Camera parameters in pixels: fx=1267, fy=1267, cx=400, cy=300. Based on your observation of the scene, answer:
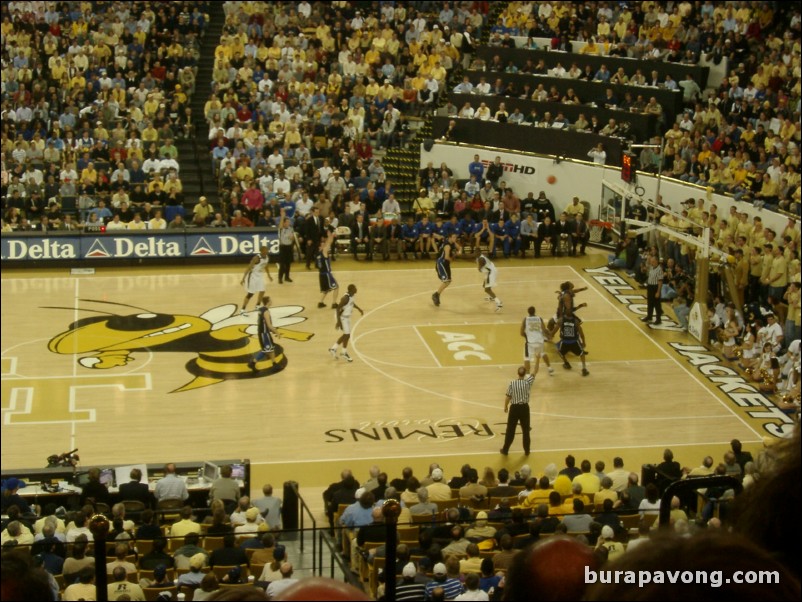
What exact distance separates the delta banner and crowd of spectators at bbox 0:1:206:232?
2.03ft

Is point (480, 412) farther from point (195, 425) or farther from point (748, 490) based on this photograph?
point (748, 490)

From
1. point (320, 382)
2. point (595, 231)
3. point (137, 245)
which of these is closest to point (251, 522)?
point (320, 382)

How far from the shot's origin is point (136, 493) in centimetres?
1484

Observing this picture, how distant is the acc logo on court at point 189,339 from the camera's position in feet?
72.1

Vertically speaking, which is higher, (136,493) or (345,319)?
(345,319)

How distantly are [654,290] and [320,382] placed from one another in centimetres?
701

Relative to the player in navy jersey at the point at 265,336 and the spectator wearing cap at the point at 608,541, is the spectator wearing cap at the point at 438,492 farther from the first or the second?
the player in navy jersey at the point at 265,336

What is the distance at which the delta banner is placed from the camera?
27766 millimetres

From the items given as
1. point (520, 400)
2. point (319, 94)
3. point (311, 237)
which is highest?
point (319, 94)

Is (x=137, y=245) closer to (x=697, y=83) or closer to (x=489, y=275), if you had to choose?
(x=489, y=275)

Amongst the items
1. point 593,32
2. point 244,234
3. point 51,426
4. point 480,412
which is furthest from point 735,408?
point 593,32

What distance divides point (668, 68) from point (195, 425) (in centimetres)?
1896

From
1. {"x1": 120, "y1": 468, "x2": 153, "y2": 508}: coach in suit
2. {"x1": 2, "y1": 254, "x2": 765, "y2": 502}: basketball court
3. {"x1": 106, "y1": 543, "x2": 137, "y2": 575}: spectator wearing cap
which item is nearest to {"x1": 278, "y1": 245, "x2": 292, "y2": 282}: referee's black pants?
{"x1": 2, "y1": 254, "x2": 765, "y2": 502}: basketball court

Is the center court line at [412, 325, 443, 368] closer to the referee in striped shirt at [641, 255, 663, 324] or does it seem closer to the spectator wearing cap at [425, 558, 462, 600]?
the referee in striped shirt at [641, 255, 663, 324]
